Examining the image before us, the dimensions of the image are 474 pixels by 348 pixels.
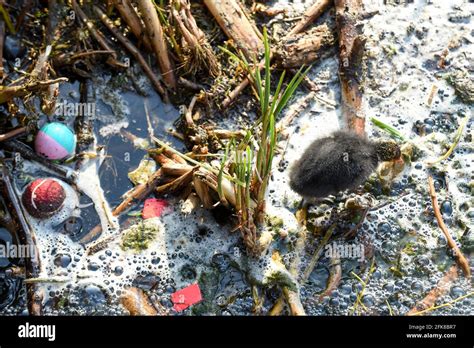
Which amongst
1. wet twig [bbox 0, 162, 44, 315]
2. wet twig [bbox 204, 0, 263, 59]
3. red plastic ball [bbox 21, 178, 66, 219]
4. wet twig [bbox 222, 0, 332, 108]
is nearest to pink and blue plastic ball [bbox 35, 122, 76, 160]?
red plastic ball [bbox 21, 178, 66, 219]

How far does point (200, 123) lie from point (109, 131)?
708 mm

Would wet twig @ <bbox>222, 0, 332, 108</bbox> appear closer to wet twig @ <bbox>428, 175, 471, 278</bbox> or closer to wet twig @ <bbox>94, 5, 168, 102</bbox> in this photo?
wet twig @ <bbox>94, 5, 168, 102</bbox>

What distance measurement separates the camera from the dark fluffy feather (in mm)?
4840

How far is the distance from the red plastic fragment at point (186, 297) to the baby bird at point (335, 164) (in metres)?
1.03

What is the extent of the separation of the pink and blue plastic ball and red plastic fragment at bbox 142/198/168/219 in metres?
0.70

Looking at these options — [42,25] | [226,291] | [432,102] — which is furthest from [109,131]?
[432,102]

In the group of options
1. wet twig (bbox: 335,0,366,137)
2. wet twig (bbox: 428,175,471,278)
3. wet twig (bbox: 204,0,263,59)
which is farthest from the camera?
wet twig (bbox: 204,0,263,59)

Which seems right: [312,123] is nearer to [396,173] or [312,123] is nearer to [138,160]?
[396,173]

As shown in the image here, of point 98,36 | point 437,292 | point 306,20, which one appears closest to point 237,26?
point 306,20

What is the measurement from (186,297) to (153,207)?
0.72 metres

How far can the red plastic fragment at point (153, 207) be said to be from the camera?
5.04 m

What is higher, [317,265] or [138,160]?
[138,160]

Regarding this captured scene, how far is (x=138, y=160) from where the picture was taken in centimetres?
520

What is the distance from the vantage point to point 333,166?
4828 millimetres
